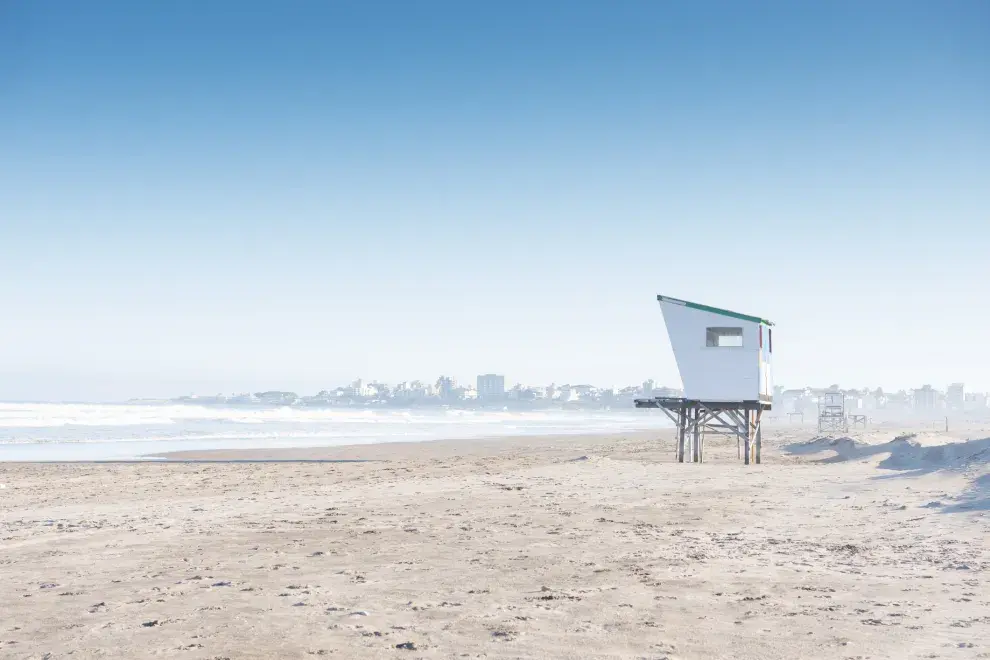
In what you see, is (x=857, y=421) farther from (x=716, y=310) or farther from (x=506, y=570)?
(x=506, y=570)

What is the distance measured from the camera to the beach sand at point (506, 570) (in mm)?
7430

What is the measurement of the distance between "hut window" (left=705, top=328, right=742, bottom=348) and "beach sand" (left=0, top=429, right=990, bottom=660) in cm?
1077

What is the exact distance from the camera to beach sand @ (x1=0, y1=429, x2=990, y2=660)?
7.43m

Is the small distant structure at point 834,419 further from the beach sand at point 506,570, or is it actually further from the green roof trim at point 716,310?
the beach sand at point 506,570

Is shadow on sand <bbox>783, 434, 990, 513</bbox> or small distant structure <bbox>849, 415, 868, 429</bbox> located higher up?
shadow on sand <bbox>783, 434, 990, 513</bbox>

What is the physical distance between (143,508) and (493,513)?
24.5 feet

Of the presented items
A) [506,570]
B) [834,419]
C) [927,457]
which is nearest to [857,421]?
[834,419]

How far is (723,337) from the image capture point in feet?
103

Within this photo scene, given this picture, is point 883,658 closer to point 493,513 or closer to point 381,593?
point 381,593

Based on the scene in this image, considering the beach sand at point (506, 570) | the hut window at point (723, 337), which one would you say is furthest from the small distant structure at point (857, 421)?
the beach sand at point (506, 570)

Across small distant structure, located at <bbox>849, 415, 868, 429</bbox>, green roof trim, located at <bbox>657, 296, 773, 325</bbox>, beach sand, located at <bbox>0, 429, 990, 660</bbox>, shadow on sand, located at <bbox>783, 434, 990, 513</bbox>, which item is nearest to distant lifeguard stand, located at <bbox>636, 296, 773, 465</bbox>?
green roof trim, located at <bbox>657, 296, 773, 325</bbox>

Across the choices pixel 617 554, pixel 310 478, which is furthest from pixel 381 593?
pixel 310 478

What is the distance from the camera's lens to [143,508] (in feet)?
56.6

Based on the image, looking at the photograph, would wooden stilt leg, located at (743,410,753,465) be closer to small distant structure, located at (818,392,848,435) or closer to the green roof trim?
the green roof trim
